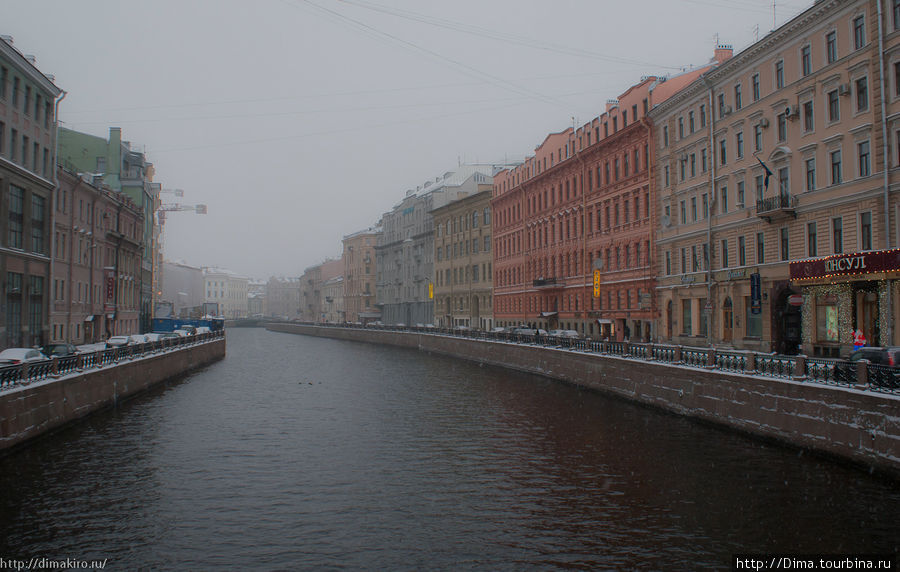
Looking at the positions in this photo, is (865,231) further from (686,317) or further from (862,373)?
(686,317)

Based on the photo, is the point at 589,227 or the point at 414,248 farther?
the point at 414,248

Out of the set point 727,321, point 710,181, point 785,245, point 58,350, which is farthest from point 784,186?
point 58,350

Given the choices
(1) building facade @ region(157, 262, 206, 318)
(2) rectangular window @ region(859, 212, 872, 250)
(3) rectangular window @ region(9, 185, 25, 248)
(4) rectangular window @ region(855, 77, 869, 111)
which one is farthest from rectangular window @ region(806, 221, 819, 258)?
(1) building facade @ region(157, 262, 206, 318)

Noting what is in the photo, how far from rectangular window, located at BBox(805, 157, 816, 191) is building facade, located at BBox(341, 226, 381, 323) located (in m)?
103

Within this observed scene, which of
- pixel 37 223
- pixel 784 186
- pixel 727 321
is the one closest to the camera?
pixel 784 186

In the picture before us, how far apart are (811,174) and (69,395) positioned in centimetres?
3252

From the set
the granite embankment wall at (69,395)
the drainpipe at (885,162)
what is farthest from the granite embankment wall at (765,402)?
the granite embankment wall at (69,395)

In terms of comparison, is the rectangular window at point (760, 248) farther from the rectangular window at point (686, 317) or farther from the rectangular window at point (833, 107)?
the rectangular window at point (686, 317)

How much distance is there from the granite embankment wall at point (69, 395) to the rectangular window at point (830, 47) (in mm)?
33483

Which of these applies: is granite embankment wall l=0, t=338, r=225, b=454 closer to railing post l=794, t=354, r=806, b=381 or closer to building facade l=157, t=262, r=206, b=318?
railing post l=794, t=354, r=806, b=381

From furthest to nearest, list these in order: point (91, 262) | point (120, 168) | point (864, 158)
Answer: point (120, 168) < point (91, 262) < point (864, 158)

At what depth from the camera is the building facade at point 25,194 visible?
36.6 m

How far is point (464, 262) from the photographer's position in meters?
90.1

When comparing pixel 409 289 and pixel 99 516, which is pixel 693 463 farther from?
pixel 409 289
